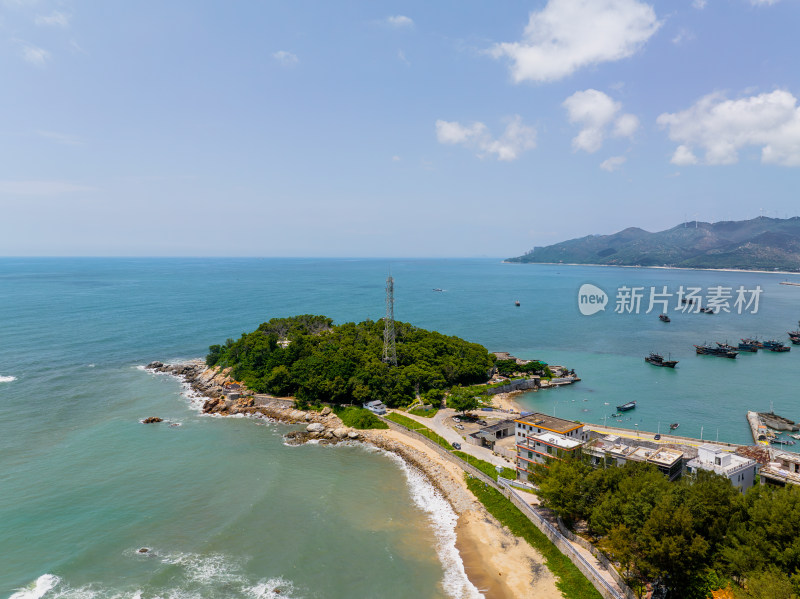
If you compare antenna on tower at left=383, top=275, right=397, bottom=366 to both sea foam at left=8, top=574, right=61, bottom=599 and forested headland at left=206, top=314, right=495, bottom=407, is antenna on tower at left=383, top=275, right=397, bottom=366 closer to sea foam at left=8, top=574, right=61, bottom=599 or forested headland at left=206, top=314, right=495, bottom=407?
forested headland at left=206, top=314, right=495, bottom=407

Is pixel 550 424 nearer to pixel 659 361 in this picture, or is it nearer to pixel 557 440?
pixel 557 440

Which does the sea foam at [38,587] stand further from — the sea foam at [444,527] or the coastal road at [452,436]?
the coastal road at [452,436]

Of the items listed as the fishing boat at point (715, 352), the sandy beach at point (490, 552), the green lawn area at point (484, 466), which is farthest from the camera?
the fishing boat at point (715, 352)

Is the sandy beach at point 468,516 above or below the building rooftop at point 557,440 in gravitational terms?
below

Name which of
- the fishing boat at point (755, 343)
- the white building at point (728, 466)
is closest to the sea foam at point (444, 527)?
the white building at point (728, 466)

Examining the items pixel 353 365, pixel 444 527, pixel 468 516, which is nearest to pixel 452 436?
pixel 468 516

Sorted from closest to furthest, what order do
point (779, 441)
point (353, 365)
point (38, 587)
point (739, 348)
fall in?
point (38, 587) → point (779, 441) → point (353, 365) → point (739, 348)
